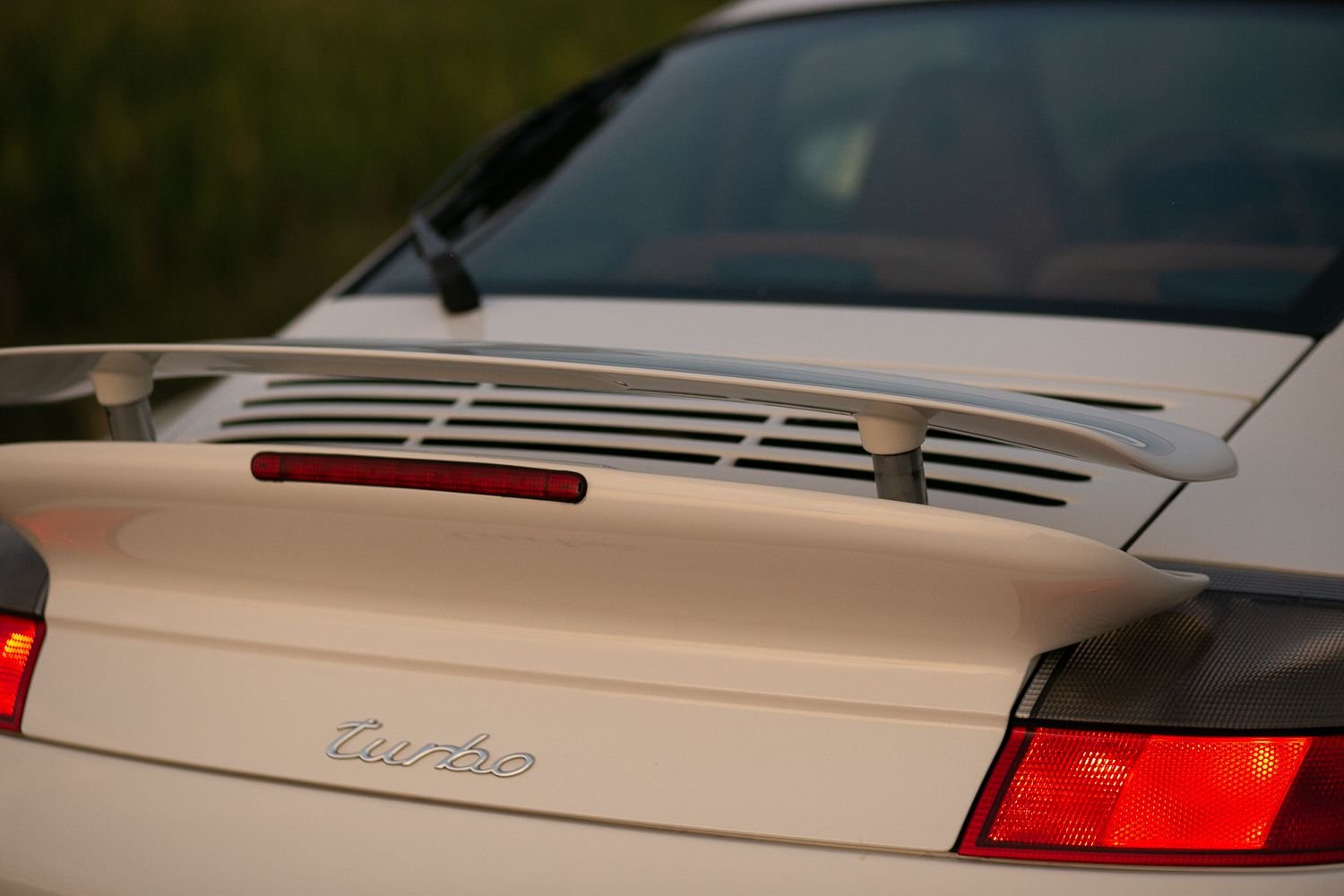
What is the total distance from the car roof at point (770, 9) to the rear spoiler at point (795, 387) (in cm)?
172

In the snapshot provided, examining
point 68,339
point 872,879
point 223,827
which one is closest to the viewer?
point 872,879

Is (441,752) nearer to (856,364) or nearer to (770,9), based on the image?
(856,364)

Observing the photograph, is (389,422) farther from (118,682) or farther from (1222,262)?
(1222,262)

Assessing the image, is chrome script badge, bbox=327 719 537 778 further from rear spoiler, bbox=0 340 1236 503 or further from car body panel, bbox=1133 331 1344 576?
car body panel, bbox=1133 331 1344 576

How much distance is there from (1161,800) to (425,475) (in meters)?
0.80

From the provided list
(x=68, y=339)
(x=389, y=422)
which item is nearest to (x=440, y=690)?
(x=389, y=422)

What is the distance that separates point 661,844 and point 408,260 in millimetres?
1534

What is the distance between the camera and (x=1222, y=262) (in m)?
2.25

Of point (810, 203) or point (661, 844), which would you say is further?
point (810, 203)

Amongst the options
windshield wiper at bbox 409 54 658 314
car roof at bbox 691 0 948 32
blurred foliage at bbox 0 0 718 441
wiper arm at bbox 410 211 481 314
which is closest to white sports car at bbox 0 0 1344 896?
wiper arm at bbox 410 211 481 314

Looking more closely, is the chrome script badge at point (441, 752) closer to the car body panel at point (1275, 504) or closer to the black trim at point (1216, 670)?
the black trim at point (1216, 670)

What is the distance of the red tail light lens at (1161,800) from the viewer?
4.46 feet

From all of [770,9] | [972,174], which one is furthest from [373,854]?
[770,9]

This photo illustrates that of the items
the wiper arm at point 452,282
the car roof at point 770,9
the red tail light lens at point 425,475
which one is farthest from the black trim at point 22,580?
the car roof at point 770,9
